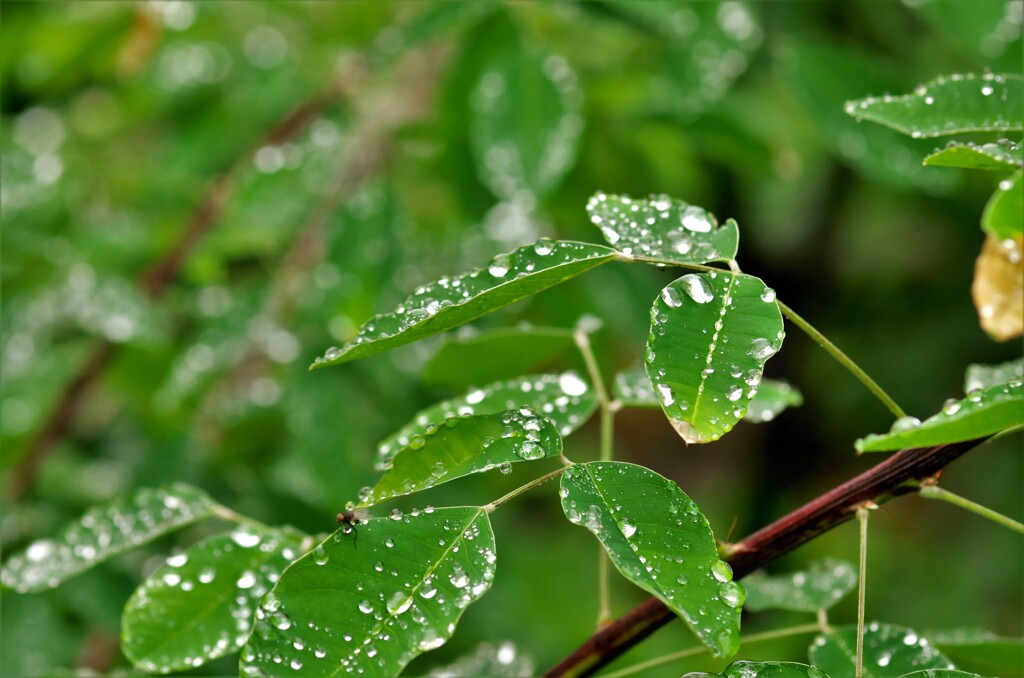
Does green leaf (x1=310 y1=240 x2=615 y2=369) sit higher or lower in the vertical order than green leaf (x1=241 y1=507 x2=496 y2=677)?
higher

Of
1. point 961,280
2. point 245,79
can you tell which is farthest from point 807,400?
point 245,79

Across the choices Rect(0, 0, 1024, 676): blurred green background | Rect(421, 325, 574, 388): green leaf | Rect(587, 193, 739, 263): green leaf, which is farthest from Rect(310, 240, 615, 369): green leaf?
Rect(0, 0, 1024, 676): blurred green background

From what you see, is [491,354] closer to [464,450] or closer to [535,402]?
[535,402]

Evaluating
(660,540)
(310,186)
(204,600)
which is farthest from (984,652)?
(310,186)

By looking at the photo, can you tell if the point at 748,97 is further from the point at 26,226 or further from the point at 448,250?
the point at 26,226

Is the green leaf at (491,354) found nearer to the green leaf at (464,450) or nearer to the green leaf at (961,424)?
the green leaf at (464,450)

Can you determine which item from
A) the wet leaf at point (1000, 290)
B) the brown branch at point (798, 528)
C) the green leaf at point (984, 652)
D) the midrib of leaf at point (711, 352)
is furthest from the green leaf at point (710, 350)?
the green leaf at point (984, 652)

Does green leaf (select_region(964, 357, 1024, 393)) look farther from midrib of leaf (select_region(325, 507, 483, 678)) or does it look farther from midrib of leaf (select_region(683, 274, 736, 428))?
midrib of leaf (select_region(325, 507, 483, 678))
